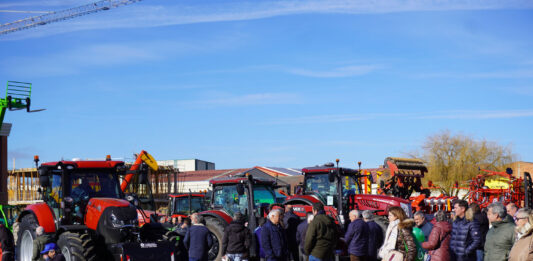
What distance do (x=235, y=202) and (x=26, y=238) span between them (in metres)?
5.75

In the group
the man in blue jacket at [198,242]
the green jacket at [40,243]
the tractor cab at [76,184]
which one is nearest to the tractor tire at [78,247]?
the green jacket at [40,243]

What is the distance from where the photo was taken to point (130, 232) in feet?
42.8

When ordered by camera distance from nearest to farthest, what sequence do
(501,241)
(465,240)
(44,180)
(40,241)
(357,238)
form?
(501,241) < (465,240) < (357,238) < (40,241) < (44,180)

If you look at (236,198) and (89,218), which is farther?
(236,198)

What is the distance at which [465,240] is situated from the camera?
414 inches

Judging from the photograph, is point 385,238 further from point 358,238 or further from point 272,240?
point 272,240

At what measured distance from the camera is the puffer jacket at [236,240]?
1192 centimetres

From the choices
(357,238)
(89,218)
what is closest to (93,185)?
(89,218)

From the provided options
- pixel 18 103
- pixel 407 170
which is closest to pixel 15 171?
pixel 18 103

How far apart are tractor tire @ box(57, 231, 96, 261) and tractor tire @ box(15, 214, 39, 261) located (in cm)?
195

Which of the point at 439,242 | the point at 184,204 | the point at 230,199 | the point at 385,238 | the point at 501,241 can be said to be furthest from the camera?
the point at 184,204

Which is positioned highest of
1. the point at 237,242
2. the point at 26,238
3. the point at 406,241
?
the point at 406,241

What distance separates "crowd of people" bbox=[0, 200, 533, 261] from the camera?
8406mm

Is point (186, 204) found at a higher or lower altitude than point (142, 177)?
lower
